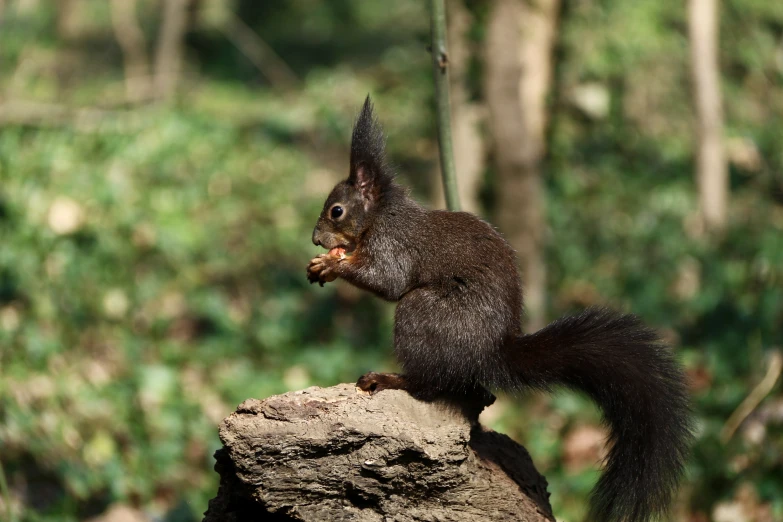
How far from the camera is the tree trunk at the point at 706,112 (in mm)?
8500

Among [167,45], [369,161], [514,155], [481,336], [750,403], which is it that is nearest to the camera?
[481,336]

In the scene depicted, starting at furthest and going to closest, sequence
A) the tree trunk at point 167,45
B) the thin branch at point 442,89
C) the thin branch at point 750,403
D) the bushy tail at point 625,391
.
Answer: the tree trunk at point 167,45 < the thin branch at point 750,403 < the thin branch at point 442,89 < the bushy tail at point 625,391

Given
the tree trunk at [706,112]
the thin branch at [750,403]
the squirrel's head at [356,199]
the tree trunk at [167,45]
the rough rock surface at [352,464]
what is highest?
the tree trunk at [167,45]

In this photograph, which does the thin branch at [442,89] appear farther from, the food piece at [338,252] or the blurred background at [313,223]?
the blurred background at [313,223]

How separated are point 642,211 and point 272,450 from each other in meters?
7.26

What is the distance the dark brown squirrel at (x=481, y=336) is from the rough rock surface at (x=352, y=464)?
0.19 meters

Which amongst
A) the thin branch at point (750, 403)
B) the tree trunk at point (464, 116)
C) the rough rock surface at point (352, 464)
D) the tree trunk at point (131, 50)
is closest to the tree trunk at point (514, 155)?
the tree trunk at point (464, 116)

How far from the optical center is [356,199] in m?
3.52

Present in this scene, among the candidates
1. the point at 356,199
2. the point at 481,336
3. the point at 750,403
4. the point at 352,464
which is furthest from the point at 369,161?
the point at 750,403

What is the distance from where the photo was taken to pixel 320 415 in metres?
2.72

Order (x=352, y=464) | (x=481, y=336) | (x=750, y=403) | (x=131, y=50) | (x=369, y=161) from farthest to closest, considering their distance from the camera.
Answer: (x=131, y=50)
(x=750, y=403)
(x=369, y=161)
(x=481, y=336)
(x=352, y=464)

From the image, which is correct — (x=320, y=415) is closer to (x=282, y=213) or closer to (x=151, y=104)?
(x=282, y=213)

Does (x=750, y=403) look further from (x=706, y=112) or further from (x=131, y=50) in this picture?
(x=131, y=50)

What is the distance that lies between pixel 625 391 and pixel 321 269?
1.12 meters
